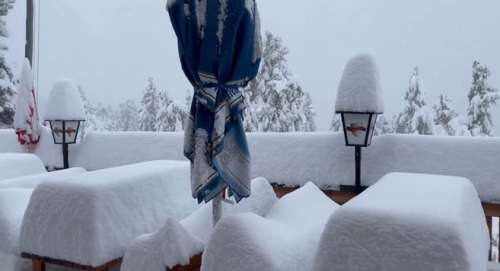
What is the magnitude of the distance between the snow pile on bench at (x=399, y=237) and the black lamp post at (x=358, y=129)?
102 inches

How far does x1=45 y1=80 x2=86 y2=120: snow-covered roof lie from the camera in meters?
7.38

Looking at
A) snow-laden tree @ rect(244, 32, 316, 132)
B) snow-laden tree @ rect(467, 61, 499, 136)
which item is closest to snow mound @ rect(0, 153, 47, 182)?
snow-laden tree @ rect(244, 32, 316, 132)

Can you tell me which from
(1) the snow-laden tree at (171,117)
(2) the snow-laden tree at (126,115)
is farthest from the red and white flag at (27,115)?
(2) the snow-laden tree at (126,115)

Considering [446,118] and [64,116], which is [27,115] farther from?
[446,118]

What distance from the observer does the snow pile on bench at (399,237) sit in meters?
1.95

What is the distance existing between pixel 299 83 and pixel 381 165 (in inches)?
491

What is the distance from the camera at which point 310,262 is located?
2.62m

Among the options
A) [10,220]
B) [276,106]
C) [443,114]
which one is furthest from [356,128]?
[443,114]

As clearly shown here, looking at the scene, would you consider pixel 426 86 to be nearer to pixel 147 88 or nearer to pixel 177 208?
pixel 147 88

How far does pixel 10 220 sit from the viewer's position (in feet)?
13.1

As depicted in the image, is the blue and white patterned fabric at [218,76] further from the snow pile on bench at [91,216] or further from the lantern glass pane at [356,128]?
the lantern glass pane at [356,128]

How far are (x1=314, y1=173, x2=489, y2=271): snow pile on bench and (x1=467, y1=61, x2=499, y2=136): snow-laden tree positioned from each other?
47.1ft

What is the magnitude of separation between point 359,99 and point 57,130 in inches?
194

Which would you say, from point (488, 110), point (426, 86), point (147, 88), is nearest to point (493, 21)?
point (426, 86)
